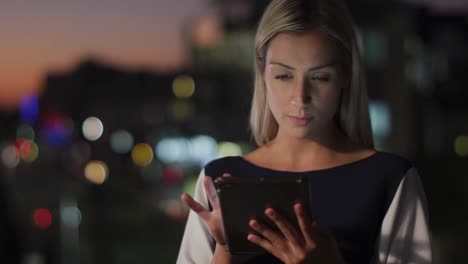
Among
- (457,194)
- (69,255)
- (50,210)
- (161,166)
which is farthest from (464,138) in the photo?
(69,255)

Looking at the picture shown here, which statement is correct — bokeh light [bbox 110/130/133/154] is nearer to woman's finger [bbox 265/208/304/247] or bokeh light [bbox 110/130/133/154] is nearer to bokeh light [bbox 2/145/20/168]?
bokeh light [bbox 2/145/20/168]

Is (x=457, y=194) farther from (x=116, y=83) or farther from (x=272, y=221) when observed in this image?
(x=116, y=83)

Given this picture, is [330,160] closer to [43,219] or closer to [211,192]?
[211,192]

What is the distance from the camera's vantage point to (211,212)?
2332 mm

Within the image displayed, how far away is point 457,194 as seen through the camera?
648 inches

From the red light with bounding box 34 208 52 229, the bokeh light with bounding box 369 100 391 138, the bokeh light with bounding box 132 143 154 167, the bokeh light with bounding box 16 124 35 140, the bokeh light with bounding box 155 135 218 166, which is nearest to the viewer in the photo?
the red light with bounding box 34 208 52 229

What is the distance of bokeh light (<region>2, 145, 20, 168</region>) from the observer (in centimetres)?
4757

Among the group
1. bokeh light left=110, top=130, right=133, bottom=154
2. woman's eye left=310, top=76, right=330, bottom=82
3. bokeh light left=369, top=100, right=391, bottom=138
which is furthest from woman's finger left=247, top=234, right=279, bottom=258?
bokeh light left=110, top=130, right=133, bottom=154

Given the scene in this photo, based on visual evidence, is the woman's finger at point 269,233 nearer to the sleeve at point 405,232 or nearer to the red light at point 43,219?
the sleeve at point 405,232

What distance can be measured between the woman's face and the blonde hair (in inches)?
1.0

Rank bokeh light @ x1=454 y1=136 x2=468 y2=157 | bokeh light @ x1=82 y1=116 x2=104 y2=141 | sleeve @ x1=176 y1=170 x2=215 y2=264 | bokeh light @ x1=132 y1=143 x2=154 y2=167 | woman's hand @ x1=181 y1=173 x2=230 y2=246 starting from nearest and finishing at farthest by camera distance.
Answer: woman's hand @ x1=181 y1=173 x2=230 y2=246 < sleeve @ x1=176 y1=170 x2=215 y2=264 < bokeh light @ x1=132 y1=143 x2=154 y2=167 < bokeh light @ x1=454 y1=136 x2=468 y2=157 < bokeh light @ x1=82 y1=116 x2=104 y2=141

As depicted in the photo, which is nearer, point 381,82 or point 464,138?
point 381,82

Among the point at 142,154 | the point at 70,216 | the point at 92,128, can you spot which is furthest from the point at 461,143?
the point at 70,216

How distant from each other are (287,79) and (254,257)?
47cm
